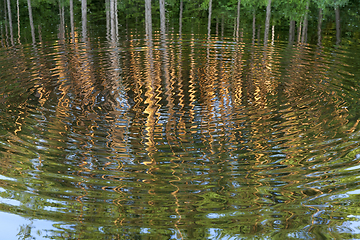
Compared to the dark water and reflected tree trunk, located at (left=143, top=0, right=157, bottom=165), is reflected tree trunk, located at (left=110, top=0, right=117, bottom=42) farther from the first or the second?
the dark water

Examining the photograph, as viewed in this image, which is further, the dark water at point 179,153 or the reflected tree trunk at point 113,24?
the reflected tree trunk at point 113,24

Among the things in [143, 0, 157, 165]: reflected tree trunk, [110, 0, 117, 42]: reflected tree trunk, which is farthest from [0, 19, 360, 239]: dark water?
[110, 0, 117, 42]: reflected tree trunk

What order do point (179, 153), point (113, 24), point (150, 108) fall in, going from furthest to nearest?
point (113, 24)
point (150, 108)
point (179, 153)

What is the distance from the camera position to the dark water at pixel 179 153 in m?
5.07

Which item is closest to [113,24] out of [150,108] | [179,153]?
[150,108]

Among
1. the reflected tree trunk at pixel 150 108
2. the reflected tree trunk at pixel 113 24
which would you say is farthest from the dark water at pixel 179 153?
the reflected tree trunk at pixel 113 24

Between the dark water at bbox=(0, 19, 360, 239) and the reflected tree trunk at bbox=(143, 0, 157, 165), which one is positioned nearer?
the dark water at bbox=(0, 19, 360, 239)

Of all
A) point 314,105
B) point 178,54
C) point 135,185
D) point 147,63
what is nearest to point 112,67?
point 147,63

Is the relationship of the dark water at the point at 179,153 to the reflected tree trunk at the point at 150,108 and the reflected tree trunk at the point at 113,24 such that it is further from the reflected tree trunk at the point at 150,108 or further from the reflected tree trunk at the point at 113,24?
the reflected tree trunk at the point at 113,24

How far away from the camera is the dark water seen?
5070mm

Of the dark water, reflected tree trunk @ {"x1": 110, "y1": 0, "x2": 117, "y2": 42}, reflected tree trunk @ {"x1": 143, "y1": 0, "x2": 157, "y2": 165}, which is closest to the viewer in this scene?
the dark water

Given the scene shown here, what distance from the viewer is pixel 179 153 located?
23.0ft

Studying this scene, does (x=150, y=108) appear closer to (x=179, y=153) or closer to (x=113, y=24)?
(x=179, y=153)

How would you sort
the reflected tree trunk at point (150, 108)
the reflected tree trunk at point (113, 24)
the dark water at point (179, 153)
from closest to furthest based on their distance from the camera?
the dark water at point (179, 153) → the reflected tree trunk at point (150, 108) → the reflected tree trunk at point (113, 24)
